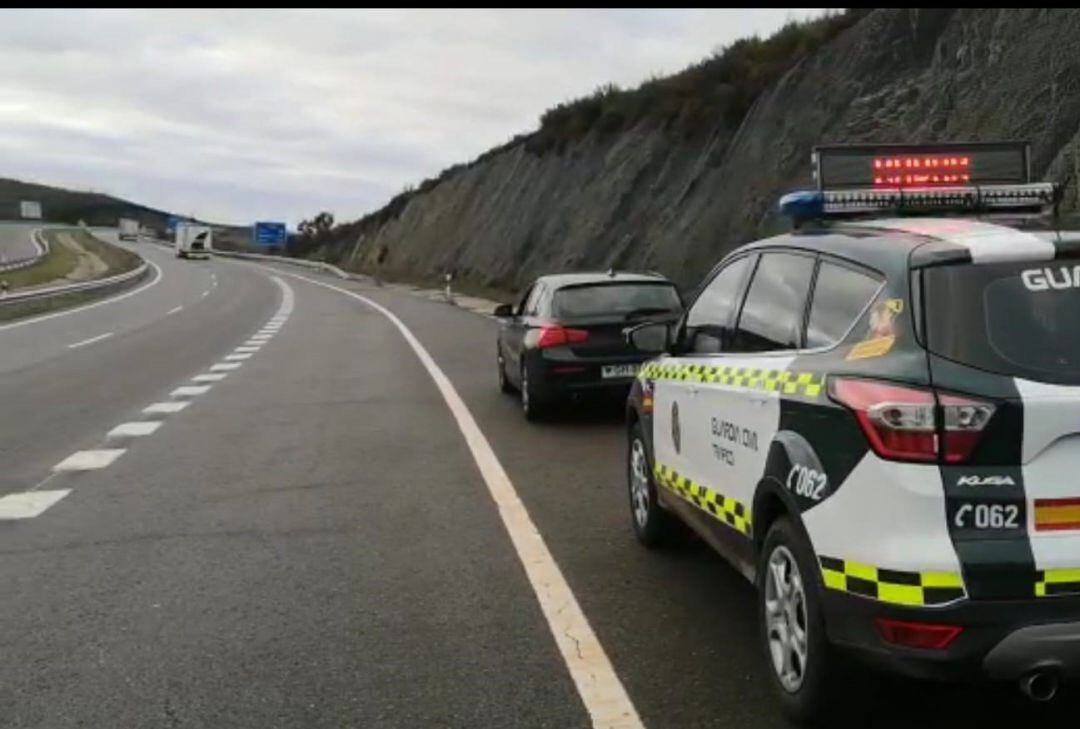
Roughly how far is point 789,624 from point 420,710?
4.38 ft

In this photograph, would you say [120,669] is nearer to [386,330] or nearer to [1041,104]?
[1041,104]

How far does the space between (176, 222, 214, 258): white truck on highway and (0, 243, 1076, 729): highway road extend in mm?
84686

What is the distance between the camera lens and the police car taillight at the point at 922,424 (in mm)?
3396

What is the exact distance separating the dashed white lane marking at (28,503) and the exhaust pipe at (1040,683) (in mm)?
6141

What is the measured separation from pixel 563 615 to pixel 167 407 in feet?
28.0

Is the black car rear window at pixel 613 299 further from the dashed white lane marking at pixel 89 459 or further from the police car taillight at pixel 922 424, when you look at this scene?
the police car taillight at pixel 922 424

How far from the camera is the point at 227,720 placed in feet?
13.8

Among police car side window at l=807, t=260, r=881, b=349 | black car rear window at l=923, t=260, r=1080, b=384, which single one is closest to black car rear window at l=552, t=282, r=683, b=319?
police car side window at l=807, t=260, r=881, b=349

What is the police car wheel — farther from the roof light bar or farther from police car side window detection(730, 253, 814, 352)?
the roof light bar

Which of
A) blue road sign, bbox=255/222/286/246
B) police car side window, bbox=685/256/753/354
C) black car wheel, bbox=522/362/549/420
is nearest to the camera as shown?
police car side window, bbox=685/256/753/354

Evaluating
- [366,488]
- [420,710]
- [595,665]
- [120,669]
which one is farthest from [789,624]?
[366,488]

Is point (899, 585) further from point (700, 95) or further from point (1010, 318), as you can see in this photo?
point (700, 95)

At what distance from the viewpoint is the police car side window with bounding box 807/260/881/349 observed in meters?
3.95

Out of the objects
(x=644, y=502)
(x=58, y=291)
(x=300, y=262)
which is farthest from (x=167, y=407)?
(x=300, y=262)
